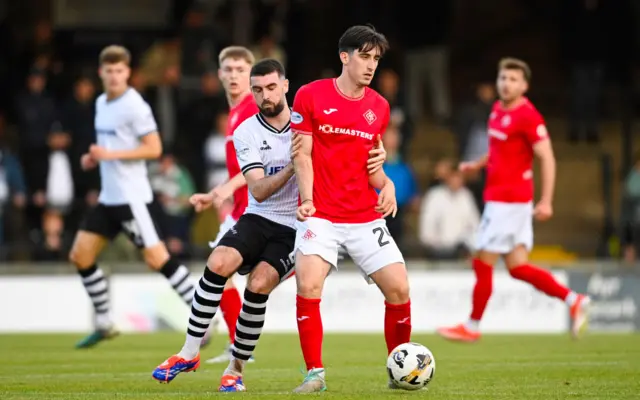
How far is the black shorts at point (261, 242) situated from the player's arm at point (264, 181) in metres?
0.21

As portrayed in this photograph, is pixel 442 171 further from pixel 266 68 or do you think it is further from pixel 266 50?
pixel 266 68

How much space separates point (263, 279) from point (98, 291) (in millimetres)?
4381

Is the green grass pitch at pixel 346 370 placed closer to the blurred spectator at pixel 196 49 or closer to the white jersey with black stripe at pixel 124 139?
the white jersey with black stripe at pixel 124 139

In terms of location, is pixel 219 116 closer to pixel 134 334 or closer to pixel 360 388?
pixel 134 334

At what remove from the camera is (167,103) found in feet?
65.4

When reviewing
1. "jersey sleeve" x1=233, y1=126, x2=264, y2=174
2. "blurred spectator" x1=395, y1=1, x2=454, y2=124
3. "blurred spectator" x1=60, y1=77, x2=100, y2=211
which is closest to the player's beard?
"jersey sleeve" x1=233, y1=126, x2=264, y2=174

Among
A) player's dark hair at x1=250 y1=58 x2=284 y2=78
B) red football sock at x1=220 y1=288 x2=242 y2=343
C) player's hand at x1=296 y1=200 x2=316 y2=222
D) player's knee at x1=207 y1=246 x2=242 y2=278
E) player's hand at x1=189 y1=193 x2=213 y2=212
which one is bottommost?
red football sock at x1=220 y1=288 x2=242 y2=343

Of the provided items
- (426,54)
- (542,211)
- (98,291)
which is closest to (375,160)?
(542,211)

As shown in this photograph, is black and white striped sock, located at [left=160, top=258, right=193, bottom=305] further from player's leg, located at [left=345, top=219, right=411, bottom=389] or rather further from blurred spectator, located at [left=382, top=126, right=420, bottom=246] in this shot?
blurred spectator, located at [left=382, top=126, right=420, bottom=246]

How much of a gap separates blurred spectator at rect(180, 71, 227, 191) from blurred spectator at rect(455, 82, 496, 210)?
3709 mm

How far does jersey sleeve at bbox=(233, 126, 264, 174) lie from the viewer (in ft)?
29.0

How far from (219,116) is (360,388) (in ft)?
35.0

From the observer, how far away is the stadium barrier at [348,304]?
17.3 meters

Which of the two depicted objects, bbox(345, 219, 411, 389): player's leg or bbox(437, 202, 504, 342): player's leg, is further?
bbox(437, 202, 504, 342): player's leg
